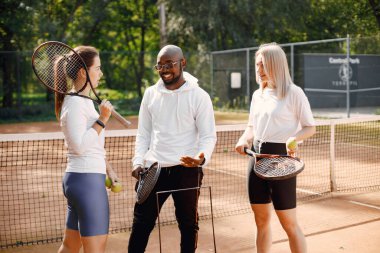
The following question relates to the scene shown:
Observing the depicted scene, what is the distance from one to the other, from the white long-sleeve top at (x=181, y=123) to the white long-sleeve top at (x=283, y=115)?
19.6 inches

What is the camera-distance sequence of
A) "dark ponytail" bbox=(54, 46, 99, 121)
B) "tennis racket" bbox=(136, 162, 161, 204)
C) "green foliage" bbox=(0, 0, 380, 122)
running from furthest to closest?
1. "green foliage" bbox=(0, 0, 380, 122)
2. "tennis racket" bbox=(136, 162, 161, 204)
3. "dark ponytail" bbox=(54, 46, 99, 121)

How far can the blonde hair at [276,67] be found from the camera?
12.5 ft

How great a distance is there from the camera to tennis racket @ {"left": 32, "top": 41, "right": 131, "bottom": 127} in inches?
130

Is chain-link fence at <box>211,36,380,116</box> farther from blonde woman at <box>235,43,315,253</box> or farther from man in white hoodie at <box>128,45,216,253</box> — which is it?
man in white hoodie at <box>128,45,216,253</box>

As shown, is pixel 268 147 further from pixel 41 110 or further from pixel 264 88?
pixel 41 110

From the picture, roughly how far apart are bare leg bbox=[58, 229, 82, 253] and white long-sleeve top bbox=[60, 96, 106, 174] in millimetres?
438

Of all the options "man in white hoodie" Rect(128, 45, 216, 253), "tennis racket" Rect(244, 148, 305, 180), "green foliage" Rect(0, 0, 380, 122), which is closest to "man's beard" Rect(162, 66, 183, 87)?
"man in white hoodie" Rect(128, 45, 216, 253)

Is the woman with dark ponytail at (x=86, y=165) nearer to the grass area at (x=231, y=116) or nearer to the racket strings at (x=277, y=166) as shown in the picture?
the racket strings at (x=277, y=166)

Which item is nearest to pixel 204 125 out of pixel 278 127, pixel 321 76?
pixel 278 127

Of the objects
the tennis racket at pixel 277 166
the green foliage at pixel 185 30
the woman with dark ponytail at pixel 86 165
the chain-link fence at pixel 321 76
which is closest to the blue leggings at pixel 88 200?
the woman with dark ponytail at pixel 86 165

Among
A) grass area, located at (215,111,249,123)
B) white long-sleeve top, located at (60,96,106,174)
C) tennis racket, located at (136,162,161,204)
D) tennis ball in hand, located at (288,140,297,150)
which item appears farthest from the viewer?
grass area, located at (215,111,249,123)

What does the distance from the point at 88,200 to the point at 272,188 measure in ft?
4.61

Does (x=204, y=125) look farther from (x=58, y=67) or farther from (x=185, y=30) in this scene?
(x=185, y=30)

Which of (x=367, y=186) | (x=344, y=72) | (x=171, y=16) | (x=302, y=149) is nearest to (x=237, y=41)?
(x=171, y=16)
